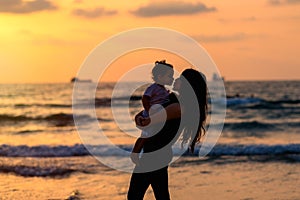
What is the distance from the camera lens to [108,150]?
18.2m

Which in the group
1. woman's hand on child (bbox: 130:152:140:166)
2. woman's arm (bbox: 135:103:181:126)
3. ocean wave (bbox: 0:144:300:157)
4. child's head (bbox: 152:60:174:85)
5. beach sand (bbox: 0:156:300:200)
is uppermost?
child's head (bbox: 152:60:174:85)

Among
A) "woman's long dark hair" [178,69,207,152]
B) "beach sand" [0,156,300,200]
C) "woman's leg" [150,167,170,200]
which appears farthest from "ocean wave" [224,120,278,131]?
"woman's long dark hair" [178,69,207,152]

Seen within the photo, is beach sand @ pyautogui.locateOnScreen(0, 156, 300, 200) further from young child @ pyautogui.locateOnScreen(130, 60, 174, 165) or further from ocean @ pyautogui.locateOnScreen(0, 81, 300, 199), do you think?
young child @ pyautogui.locateOnScreen(130, 60, 174, 165)

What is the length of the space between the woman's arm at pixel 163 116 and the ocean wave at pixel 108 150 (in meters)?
11.0

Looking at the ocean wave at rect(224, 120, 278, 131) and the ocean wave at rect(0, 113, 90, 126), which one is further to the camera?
the ocean wave at rect(0, 113, 90, 126)

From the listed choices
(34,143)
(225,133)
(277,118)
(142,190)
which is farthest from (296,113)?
(142,190)

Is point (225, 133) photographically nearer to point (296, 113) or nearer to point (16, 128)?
point (16, 128)

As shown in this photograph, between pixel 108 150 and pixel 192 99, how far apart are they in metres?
12.7

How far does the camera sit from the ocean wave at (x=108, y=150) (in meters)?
16.9

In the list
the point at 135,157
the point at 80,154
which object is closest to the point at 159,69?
the point at 135,157

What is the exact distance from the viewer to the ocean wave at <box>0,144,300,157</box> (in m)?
16.9

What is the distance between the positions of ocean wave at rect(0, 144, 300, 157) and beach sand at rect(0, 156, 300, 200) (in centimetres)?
329

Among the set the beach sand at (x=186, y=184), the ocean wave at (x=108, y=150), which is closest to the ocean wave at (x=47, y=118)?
the ocean wave at (x=108, y=150)

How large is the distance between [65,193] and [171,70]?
5562 mm
